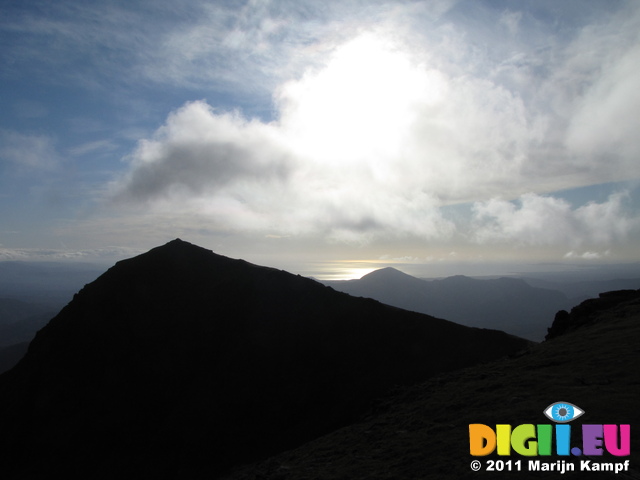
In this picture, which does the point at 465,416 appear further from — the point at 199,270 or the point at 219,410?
the point at 199,270

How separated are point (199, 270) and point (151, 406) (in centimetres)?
2182

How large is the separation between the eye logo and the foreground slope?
22 centimetres

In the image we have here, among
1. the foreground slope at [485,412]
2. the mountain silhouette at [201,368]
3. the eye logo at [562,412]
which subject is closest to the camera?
the foreground slope at [485,412]

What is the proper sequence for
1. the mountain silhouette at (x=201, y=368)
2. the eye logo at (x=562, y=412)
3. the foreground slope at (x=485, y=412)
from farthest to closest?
the mountain silhouette at (x=201, y=368) → the eye logo at (x=562, y=412) → the foreground slope at (x=485, y=412)

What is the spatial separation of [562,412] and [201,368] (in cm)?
3857

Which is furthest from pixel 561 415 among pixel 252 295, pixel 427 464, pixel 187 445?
pixel 252 295

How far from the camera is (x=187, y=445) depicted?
32812 millimetres

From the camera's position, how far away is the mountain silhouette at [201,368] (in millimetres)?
33062

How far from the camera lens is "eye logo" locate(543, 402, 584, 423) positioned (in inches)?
456

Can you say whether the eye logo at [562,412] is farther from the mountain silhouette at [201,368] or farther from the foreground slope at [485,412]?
the mountain silhouette at [201,368]

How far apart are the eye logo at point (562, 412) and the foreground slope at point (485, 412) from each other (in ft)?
0.73

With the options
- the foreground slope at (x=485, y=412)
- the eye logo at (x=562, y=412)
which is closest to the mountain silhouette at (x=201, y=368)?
the foreground slope at (x=485, y=412)

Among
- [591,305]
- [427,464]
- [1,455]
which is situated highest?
[591,305]

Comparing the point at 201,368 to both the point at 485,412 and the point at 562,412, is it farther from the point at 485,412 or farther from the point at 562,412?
the point at 562,412
